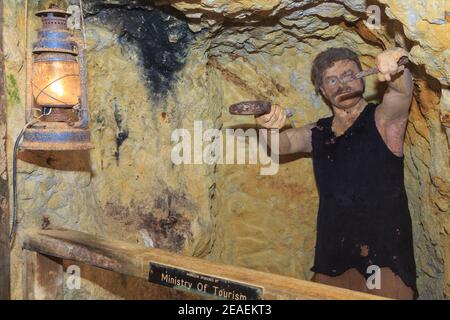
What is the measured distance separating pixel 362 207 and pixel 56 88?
196 cm

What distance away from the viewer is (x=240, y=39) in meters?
3.13

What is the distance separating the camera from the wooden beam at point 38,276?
2.31 m

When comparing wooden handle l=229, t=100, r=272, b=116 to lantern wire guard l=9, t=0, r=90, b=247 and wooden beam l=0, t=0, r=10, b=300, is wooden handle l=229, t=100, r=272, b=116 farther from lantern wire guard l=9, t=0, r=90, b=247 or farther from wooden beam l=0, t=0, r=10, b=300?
wooden beam l=0, t=0, r=10, b=300

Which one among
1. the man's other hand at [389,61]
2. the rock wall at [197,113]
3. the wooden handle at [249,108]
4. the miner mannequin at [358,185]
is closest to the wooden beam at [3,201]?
the rock wall at [197,113]

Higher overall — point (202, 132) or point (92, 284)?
point (202, 132)

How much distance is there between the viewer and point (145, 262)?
1981 millimetres

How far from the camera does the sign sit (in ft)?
5.60

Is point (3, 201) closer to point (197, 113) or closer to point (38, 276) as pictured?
point (38, 276)

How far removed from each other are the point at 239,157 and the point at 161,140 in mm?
748

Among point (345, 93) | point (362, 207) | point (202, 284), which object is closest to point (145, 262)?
point (202, 284)

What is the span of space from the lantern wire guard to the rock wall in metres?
0.19
